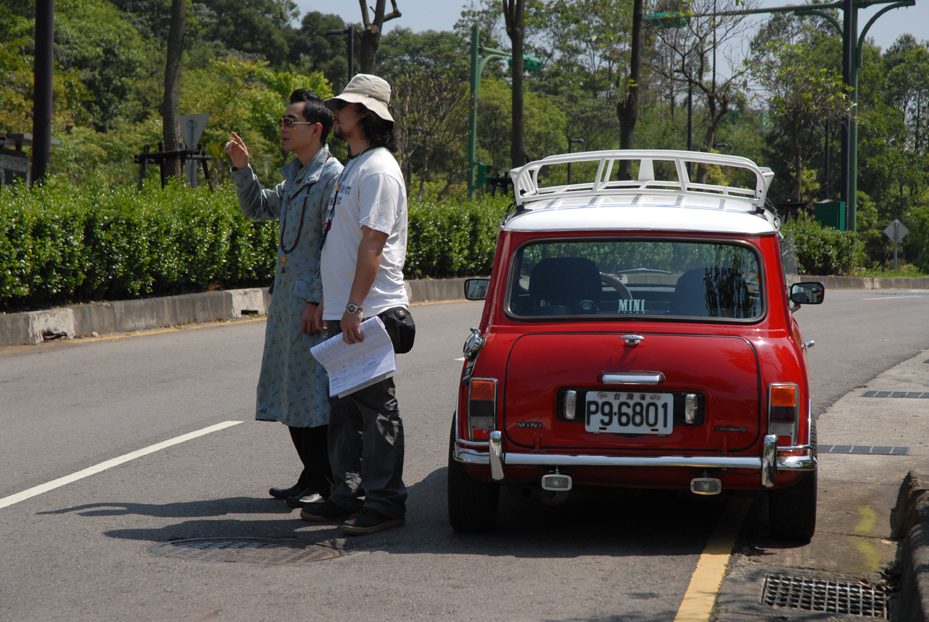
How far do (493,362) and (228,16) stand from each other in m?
84.5

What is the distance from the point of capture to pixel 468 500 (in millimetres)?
4852

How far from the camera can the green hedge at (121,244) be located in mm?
11727

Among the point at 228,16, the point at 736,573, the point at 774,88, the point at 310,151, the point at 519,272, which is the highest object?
the point at 228,16

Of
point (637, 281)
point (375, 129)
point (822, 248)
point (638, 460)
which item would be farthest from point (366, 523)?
point (822, 248)

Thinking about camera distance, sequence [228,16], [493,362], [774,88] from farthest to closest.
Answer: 1. [228,16]
2. [774,88]
3. [493,362]

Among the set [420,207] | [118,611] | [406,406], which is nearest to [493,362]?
[118,611]

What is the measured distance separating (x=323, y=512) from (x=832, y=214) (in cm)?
2690

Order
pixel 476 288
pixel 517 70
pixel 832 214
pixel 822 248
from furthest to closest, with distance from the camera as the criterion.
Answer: pixel 822 248, pixel 832 214, pixel 517 70, pixel 476 288

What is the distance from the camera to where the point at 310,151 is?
5.45 meters

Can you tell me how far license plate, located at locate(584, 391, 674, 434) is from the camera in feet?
14.9

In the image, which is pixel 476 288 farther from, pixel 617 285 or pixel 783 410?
pixel 783 410

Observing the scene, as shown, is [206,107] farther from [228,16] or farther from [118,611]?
[118,611]

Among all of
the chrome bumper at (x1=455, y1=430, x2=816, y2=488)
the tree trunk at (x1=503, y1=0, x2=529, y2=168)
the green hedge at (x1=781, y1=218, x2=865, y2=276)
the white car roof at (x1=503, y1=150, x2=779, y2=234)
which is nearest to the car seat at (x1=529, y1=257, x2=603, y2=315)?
the white car roof at (x1=503, y1=150, x2=779, y2=234)

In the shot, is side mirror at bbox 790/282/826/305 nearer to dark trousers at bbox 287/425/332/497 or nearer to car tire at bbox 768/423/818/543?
car tire at bbox 768/423/818/543
